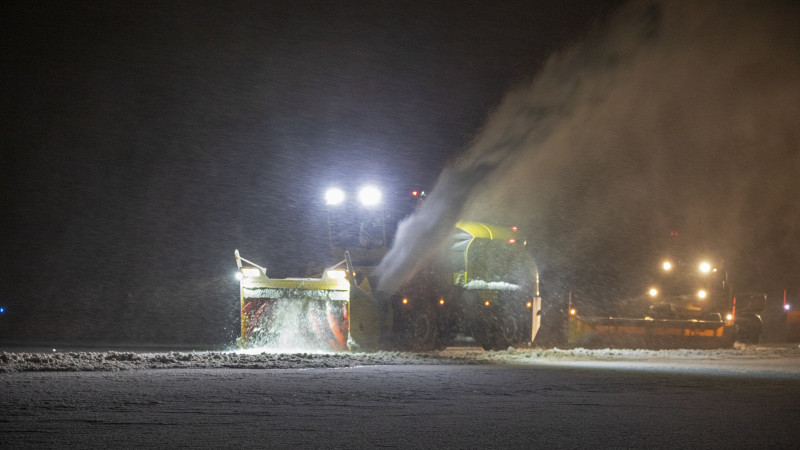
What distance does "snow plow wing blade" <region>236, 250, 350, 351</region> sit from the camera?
16266mm

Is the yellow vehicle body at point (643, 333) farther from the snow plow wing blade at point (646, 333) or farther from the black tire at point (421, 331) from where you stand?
the black tire at point (421, 331)

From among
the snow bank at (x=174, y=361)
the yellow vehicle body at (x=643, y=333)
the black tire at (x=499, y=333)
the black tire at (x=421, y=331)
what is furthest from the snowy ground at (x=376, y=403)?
the yellow vehicle body at (x=643, y=333)

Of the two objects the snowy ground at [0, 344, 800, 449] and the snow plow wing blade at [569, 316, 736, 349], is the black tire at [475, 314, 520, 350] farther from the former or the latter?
the snowy ground at [0, 344, 800, 449]

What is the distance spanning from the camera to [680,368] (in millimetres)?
14242

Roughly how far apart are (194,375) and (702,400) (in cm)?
671

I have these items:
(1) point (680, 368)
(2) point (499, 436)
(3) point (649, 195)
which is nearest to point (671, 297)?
(3) point (649, 195)

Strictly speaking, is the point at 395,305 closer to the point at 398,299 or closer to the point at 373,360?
the point at 398,299

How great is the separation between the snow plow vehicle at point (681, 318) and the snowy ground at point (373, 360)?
77.6 inches

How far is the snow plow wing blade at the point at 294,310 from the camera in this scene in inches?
640

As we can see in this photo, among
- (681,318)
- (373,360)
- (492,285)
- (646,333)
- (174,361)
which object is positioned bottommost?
(373,360)

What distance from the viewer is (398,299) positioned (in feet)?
55.7

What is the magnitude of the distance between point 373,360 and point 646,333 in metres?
9.61

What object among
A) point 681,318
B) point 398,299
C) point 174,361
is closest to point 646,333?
point 681,318

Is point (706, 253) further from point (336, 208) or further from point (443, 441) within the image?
point (443, 441)
